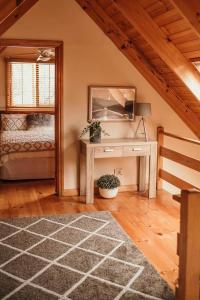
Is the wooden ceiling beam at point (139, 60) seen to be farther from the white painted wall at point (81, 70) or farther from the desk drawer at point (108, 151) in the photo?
the desk drawer at point (108, 151)

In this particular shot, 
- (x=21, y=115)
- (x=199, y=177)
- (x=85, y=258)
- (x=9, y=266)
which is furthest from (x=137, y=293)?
(x=21, y=115)

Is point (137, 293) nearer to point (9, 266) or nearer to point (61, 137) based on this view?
point (9, 266)

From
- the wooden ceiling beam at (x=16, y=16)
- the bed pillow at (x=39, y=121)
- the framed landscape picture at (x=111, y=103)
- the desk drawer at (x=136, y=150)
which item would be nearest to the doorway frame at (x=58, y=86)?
the wooden ceiling beam at (x=16, y=16)

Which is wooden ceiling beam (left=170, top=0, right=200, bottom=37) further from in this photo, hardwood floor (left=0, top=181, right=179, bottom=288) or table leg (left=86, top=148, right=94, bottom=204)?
table leg (left=86, top=148, right=94, bottom=204)

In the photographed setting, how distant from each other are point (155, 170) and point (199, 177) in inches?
41.5

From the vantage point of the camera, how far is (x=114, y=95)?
5.01m

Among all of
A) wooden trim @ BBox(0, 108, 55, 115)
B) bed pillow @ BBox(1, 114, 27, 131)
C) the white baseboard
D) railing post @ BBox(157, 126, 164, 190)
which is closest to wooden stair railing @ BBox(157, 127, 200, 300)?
the white baseboard

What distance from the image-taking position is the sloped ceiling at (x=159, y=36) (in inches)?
133

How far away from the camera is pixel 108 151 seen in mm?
4664

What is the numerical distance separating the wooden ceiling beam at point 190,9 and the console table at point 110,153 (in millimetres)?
2010

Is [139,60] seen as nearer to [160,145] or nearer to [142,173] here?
[160,145]

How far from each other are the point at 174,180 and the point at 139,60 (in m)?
1.64

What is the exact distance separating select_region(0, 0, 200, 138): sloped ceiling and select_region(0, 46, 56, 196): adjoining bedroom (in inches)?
45.6

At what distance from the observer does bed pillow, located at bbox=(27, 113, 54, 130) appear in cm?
731
